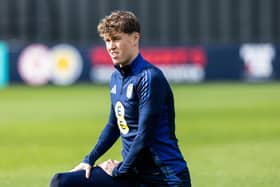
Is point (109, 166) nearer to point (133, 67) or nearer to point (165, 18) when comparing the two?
point (133, 67)

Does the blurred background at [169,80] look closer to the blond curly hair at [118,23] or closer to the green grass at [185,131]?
the green grass at [185,131]

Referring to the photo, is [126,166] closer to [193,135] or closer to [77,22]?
[193,135]

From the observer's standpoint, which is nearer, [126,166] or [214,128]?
[126,166]

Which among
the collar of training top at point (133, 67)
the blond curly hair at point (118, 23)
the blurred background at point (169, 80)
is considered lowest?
the blurred background at point (169, 80)

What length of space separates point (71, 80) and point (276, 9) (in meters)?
9.64

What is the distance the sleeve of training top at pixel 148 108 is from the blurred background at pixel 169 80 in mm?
3418

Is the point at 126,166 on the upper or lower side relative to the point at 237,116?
upper

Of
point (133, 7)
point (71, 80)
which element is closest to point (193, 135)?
point (71, 80)

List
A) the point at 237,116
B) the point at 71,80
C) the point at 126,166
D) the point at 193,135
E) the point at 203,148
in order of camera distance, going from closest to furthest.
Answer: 1. the point at 126,166
2. the point at 203,148
3. the point at 193,135
4. the point at 237,116
5. the point at 71,80

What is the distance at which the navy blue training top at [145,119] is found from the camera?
18.1 feet

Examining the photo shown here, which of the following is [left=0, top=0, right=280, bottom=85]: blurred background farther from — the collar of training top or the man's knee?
the man's knee

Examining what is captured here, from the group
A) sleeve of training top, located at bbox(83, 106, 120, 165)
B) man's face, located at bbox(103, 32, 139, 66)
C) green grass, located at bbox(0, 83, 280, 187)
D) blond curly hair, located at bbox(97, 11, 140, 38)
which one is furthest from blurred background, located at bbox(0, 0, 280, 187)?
blond curly hair, located at bbox(97, 11, 140, 38)

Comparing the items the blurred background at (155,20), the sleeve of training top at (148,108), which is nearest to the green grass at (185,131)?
the sleeve of training top at (148,108)

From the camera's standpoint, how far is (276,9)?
104 feet
